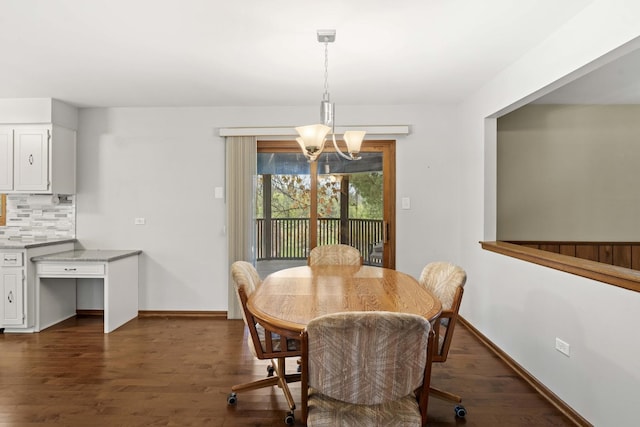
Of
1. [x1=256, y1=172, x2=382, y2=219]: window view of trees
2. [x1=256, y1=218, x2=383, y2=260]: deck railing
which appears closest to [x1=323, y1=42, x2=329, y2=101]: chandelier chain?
[x1=256, y1=172, x2=382, y2=219]: window view of trees

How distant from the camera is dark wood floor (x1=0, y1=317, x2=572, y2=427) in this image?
2188 mm

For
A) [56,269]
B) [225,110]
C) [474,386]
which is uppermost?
[225,110]

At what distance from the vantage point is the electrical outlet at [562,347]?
2229 millimetres

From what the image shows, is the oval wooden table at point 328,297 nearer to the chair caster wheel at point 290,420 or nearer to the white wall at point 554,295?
the chair caster wheel at point 290,420

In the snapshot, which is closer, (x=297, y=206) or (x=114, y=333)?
(x=114, y=333)

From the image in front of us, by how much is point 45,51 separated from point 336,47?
217 centimetres

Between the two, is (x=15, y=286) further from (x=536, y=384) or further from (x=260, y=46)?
(x=536, y=384)

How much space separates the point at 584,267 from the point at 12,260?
478 cm

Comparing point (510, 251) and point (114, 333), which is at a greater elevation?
point (510, 251)

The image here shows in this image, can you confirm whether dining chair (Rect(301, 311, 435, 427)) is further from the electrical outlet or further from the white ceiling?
the white ceiling

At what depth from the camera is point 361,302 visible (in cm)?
199

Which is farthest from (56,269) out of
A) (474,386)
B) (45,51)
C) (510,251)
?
(510,251)

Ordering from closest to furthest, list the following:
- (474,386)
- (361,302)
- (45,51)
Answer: (361,302) → (474,386) → (45,51)

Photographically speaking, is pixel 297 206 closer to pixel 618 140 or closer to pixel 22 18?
pixel 22 18
